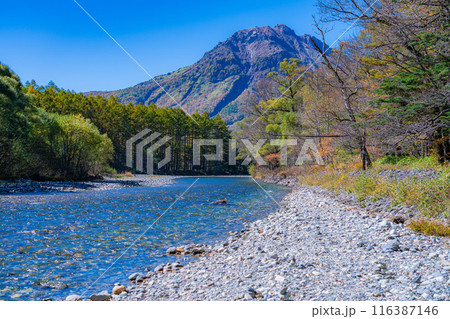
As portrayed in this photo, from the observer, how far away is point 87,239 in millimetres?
9164

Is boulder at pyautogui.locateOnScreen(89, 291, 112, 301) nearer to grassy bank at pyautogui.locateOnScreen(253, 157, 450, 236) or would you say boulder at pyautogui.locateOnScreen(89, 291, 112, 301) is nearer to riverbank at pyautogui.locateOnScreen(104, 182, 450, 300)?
riverbank at pyautogui.locateOnScreen(104, 182, 450, 300)

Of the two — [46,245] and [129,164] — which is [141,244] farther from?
[129,164]

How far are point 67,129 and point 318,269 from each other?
112 feet

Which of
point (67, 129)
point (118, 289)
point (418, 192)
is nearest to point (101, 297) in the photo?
point (118, 289)

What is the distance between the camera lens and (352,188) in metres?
13.9

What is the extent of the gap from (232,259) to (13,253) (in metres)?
5.42

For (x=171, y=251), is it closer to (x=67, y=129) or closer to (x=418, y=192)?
(x=418, y=192)

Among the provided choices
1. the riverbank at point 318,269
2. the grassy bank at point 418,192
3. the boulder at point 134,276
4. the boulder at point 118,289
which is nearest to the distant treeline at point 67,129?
the boulder at point 134,276

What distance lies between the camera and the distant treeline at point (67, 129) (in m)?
26.1

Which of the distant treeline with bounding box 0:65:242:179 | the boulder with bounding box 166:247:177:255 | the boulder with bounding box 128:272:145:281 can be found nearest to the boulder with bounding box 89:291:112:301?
the boulder with bounding box 128:272:145:281

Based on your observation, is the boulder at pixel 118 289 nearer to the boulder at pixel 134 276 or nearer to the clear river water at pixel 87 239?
the clear river water at pixel 87 239

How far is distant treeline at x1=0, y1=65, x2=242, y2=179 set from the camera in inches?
1028

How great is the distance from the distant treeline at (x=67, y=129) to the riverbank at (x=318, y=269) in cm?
2515

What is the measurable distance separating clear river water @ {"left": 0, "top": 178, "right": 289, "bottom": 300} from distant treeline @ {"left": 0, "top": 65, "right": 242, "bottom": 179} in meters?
12.9
